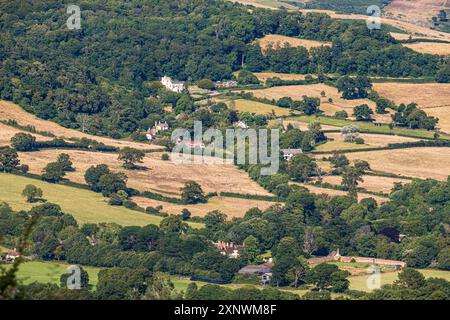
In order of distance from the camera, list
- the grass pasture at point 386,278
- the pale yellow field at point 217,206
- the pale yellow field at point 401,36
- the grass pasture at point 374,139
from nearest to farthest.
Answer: the grass pasture at point 386,278 → the pale yellow field at point 217,206 → the grass pasture at point 374,139 → the pale yellow field at point 401,36

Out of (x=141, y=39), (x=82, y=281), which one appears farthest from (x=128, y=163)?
(x=141, y=39)

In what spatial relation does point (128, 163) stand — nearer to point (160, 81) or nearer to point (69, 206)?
point (69, 206)

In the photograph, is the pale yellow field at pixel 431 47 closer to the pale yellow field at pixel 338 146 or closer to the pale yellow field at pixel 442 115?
the pale yellow field at pixel 442 115

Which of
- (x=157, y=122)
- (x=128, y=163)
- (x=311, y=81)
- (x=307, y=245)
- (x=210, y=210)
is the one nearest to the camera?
(x=307, y=245)

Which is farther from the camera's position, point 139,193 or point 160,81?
point 160,81

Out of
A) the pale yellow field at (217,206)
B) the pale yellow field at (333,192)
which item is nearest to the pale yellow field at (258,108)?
the pale yellow field at (333,192)
